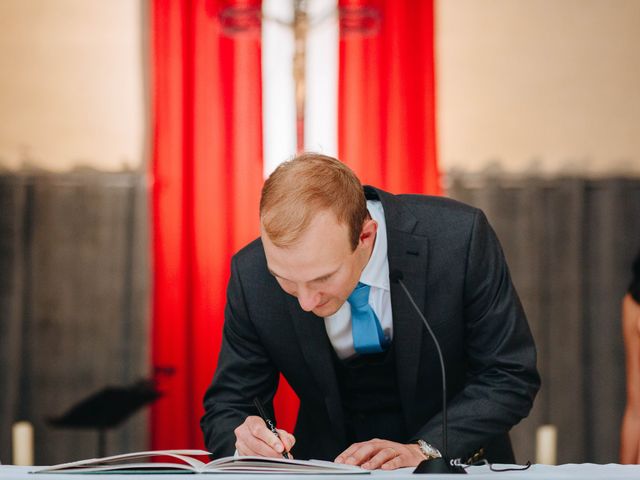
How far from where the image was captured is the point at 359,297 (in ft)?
6.42

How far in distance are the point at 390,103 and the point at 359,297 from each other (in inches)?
88.2

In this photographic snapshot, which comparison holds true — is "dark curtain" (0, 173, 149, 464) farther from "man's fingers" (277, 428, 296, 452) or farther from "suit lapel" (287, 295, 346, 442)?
"man's fingers" (277, 428, 296, 452)

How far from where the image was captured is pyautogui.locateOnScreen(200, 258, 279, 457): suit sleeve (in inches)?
76.9

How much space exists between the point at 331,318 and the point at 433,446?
42 centimetres

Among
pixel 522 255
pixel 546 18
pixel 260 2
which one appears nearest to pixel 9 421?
pixel 260 2

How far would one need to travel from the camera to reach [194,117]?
3982mm

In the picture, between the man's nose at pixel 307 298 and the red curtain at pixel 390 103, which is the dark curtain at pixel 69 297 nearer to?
the red curtain at pixel 390 103

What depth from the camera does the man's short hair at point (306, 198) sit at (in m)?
1.58

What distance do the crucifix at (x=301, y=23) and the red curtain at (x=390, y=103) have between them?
2.4 inches

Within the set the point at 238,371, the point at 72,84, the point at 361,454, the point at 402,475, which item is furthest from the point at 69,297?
the point at 402,475

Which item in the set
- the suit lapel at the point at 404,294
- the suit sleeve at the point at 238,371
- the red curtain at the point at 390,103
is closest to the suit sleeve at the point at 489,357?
the suit lapel at the point at 404,294

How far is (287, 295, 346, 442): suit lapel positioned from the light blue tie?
0.07 m

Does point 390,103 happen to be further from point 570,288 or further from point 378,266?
point 378,266

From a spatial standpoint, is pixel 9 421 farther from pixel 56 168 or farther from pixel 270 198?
pixel 270 198
